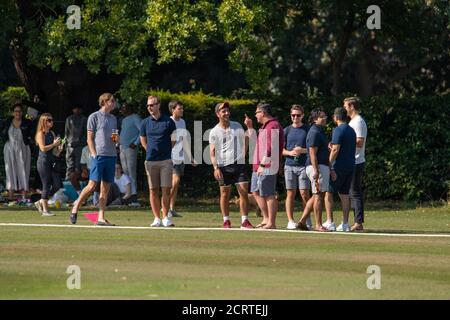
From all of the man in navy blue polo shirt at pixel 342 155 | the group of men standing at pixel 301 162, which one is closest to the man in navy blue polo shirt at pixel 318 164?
the group of men standing at pixel 301 162

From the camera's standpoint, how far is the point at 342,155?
70.2 feet

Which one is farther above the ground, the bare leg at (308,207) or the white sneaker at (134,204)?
the bare leg at (308,207)

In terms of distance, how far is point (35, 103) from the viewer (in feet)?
104

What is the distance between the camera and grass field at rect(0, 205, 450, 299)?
45.3 ft

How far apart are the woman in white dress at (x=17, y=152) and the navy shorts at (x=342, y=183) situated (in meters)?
9.96

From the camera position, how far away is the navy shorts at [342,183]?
21453mm

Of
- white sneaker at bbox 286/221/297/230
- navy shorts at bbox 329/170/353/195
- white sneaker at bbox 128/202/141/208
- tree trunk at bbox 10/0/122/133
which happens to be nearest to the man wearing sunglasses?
white sneaker at bbox 286/221/297/230

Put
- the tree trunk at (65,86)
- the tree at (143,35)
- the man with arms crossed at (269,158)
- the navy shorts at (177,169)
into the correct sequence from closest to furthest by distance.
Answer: the man with arms crossed at (269,158)
the navy shorts at (177,169)
the tree at (143,35)
the tree trunk at (65,86)

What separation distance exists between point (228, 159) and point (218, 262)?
5.70 meters

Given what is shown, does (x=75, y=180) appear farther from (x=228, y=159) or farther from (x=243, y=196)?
(x=243, y=196)

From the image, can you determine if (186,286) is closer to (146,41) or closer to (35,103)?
(146,41)

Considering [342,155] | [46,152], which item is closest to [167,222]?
[342,155]

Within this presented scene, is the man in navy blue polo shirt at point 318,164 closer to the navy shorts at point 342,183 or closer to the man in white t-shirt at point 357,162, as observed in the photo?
the navy shorts at point 342,183
